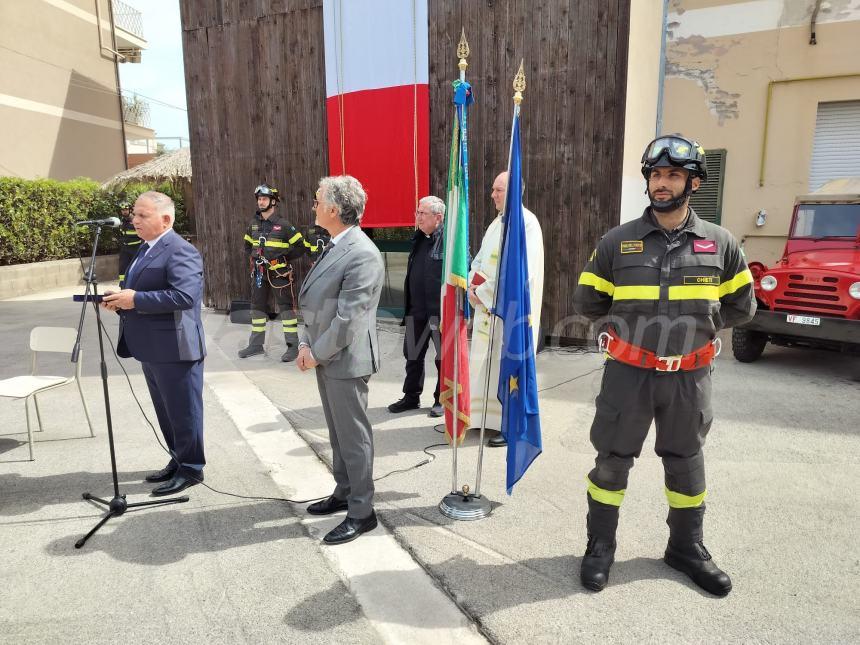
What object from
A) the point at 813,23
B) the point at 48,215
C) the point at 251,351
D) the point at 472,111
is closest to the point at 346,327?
the point at 251,351

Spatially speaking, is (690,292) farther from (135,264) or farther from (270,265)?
(270,265)

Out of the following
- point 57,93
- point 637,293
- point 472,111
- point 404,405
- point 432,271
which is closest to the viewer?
point 637,293

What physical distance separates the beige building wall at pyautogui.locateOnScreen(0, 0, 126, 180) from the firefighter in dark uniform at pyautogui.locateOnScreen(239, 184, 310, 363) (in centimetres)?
1586

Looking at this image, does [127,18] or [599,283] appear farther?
[127,18]

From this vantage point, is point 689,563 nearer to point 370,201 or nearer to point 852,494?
point 852,494

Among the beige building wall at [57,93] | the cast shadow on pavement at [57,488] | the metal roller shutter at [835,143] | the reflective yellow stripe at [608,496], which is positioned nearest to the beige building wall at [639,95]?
the metal roller shutter at [835,143]

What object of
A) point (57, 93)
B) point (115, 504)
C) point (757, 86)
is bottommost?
point (115, 504)

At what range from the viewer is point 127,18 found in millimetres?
25531

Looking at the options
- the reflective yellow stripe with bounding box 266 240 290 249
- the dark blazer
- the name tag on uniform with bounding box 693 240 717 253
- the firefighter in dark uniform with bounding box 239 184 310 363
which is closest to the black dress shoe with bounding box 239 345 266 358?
the firefighter in dark uniform with bounding box 239 184 310 363

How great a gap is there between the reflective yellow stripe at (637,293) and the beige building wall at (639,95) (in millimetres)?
5177

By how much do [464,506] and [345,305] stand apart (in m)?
1.47

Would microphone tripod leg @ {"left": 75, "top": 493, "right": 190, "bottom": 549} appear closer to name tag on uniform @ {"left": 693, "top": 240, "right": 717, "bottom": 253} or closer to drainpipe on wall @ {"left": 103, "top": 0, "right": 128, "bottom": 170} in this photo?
name tag on uniform @ {"left": 693, "top": 240, "right": 717, "bottom": 253}

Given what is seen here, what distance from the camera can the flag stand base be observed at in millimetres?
3613

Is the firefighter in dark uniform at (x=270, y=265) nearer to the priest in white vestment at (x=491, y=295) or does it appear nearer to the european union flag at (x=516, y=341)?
Answer: the priest in white vestment at (x=491, y=295)
